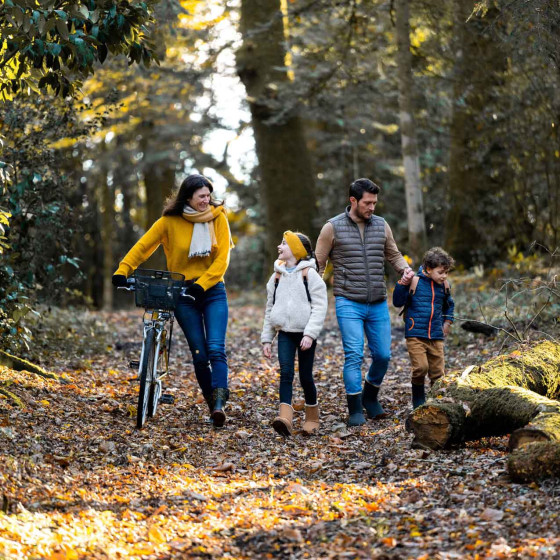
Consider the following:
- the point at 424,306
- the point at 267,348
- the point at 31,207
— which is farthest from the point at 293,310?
the point at 31,207

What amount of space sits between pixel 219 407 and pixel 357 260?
6.14 feet

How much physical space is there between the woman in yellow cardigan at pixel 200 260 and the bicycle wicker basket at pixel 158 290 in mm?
453

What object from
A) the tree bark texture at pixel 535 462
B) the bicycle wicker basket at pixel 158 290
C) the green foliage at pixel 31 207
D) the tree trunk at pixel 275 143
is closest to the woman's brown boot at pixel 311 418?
the bicycle wicker basket at pixel 158 290

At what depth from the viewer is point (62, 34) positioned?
5.84m

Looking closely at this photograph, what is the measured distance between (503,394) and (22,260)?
20.4 feet

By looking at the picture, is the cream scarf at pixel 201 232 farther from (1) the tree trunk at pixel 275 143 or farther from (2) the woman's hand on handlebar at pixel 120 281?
(1) the tree trunk at pixel 275 143

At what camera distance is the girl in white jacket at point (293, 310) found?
7.06m

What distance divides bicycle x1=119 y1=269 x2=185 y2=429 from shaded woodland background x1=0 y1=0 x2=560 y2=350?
3.98 ft

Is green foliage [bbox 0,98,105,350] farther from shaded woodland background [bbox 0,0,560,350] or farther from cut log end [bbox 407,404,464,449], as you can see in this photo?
cut log end [bbox 407,404,464,449]

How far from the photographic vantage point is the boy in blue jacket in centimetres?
734

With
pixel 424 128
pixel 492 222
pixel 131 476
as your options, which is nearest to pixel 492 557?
pixel 131 476

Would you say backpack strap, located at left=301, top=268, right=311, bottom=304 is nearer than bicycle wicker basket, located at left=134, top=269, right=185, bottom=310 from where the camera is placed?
No

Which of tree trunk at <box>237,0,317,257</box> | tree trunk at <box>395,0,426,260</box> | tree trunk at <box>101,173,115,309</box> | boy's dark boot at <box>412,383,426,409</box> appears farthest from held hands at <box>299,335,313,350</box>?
tree trunk at <box>101,173,115,309</box>

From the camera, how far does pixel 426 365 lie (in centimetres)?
734
